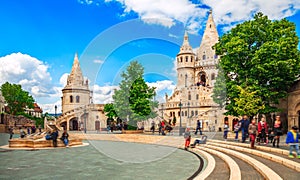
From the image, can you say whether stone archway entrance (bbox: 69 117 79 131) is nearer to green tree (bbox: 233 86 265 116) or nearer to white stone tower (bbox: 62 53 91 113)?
white stone tower (bbox: 62 53 91 113)

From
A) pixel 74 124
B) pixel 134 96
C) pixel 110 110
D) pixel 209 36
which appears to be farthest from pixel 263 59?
pixel 209 36

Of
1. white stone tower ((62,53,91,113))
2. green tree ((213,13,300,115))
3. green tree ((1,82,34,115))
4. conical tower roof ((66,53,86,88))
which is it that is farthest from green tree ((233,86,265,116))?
green tree ((1,82,34,115))

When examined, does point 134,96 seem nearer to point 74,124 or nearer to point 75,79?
point 74,124

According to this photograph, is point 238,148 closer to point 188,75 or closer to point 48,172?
point 48,172

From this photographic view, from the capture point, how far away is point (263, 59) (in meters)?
26.2

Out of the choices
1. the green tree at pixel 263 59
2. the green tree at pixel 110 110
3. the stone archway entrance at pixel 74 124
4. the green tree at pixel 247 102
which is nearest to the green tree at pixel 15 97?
the stone archway entrance at pixel 74 124

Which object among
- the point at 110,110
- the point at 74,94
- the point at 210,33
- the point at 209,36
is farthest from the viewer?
the point at 210,33

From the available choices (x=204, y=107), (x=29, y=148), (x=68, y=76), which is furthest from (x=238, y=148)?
(x=68, y=76)

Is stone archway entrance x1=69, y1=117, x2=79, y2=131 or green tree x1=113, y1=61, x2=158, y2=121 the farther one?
stone archway entrance x1=69, y1=117, x2=79, y2=131

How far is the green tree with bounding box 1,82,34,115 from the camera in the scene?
65625mm

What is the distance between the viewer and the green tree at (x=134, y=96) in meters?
34.6

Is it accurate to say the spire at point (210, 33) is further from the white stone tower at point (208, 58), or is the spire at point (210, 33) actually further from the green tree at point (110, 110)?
the green tree at point (110, 110)

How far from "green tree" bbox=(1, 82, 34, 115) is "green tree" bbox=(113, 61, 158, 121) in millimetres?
38469

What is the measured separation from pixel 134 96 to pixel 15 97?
42.1 m
